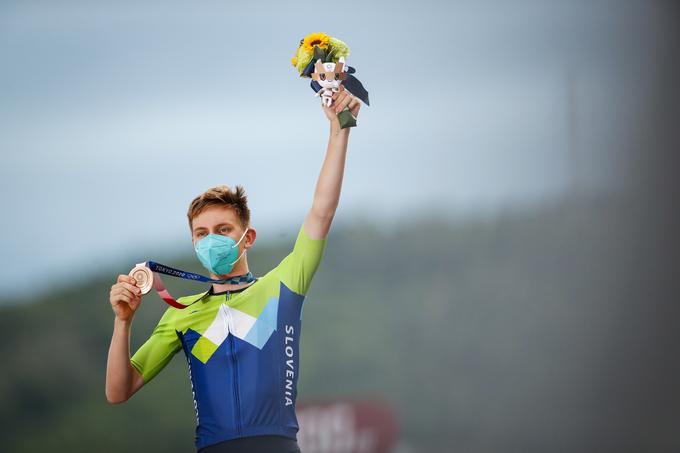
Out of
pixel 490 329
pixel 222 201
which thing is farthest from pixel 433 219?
pixel 222 201

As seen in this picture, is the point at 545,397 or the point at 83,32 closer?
the point at 83,32

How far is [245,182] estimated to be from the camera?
14.8 feet

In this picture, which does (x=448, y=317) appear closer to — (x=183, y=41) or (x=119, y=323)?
(x=183, y=41)

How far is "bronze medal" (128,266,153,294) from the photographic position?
1951 millimetres

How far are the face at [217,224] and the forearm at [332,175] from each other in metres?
0.24

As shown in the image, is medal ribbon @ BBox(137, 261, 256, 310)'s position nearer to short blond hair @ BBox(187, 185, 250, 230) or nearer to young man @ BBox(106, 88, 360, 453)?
young man @ BBox(106, 88, 360, 453)

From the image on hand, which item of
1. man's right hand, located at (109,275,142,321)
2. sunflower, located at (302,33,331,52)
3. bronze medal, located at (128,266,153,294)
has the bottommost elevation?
man's right hand, located at (109,275,142,321)

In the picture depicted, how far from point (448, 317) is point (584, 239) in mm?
927

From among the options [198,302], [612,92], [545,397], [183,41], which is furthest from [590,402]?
[198,302]

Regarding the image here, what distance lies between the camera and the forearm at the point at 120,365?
1940 millimetres

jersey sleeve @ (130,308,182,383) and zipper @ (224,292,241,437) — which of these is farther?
jersey sleeve @ (130,308,182,383)

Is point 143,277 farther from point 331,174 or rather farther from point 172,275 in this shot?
point 331,174

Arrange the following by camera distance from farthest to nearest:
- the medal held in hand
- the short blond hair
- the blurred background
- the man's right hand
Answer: the blurred background
the short blond hair
the medal held in hand
the man's right hand

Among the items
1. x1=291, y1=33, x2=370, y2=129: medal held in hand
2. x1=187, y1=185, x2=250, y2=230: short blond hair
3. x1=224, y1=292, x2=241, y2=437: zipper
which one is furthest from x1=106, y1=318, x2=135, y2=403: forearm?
x1=291, y1=33, x2=370, y2=129: medal held in hand
